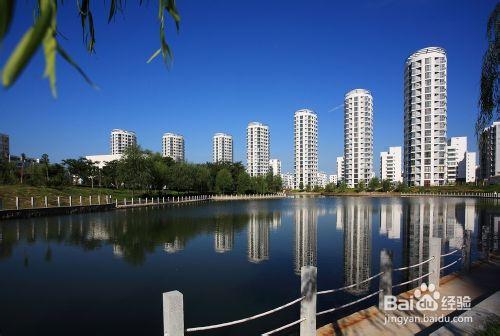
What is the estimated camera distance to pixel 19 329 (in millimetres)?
8180

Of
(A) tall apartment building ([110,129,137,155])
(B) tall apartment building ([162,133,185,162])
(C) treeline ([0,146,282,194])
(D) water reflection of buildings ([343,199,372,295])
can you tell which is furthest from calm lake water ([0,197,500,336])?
(A) tall apartment building ([110,129,137,155])

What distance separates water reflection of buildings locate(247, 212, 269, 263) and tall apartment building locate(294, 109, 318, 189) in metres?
123

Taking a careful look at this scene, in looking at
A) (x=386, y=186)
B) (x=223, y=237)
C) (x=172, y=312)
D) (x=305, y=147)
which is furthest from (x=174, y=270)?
(x=305, y=147)

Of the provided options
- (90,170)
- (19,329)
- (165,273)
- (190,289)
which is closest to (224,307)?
(190,289)

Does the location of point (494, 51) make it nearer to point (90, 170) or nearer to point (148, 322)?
point (148, 322)

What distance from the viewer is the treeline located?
5150 centimetres

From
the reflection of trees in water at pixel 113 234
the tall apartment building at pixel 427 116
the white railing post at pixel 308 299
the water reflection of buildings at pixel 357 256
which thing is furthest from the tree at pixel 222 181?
the white railing post at pixel 308 299

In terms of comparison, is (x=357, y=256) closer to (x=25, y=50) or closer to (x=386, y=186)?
(x=25, y=50)

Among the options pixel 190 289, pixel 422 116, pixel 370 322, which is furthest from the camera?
pixel 422 116

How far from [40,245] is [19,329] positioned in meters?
11.5

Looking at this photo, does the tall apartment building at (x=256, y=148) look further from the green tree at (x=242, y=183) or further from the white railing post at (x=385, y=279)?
the white railing post at (x=385, y=279)

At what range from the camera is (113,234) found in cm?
2211

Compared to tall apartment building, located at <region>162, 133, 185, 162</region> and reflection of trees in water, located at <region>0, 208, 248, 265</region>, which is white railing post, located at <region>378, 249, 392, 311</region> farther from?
tall apartment building, located at <region>162, 133, 185, 162</region>

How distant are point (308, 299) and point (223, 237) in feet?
53.9
